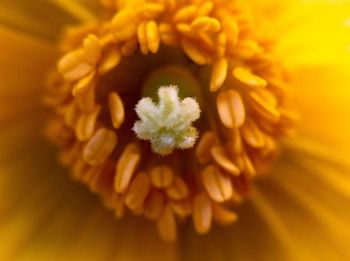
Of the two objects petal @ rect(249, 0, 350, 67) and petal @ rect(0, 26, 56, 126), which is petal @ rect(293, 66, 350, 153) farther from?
petal @ rect(0, 26, 56, 126)

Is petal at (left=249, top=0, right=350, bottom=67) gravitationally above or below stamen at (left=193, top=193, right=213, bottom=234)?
above

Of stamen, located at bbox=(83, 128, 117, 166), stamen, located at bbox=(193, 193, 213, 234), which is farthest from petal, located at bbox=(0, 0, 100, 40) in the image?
stamen, located at bbox=(193, 193, 213, 234)

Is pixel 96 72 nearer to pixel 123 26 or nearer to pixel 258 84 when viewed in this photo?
pixel 123 26

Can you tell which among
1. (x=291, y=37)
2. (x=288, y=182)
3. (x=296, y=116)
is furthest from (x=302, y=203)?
(x=291, y=37)

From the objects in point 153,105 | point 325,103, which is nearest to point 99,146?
point 153,105

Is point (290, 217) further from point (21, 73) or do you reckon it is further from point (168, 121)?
point (21, 73)

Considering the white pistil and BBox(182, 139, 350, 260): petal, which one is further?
BBox(182, 139, 350, 260): petal

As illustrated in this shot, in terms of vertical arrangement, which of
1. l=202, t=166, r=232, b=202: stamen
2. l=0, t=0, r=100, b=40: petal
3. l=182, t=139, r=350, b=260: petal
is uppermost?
l=0, t=0, r=100, b=40: petal

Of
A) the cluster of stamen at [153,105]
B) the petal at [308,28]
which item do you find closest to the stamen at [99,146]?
the cluster of stamen at [153,105]

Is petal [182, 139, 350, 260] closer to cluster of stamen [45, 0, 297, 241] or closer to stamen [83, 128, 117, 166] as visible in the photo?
cluster of stamen [45, 0, 297, 241]
